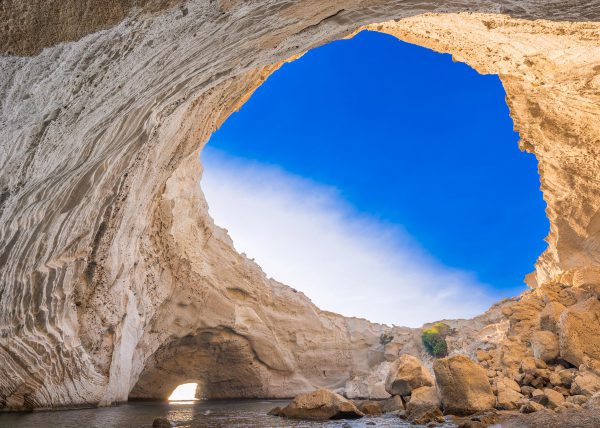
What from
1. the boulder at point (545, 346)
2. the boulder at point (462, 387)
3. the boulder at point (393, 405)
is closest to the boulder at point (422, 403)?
the boulder at point (462, 387)

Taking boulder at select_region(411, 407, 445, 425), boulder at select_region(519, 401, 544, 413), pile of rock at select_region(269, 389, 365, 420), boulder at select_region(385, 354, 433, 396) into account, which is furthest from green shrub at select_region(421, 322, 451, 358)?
boulder at select_region(519, 401, 544, 413)

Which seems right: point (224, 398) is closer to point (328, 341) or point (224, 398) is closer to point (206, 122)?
point (328, 341)

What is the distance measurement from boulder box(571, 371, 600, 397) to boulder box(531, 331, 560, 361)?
1.44 metres

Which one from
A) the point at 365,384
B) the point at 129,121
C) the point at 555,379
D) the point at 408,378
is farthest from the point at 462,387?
the point at 365,384

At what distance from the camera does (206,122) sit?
11.8m

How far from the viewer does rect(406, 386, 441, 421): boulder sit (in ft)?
28.5

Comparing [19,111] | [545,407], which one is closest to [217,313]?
[19,111]

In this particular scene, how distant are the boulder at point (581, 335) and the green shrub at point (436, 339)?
17609 millimetres

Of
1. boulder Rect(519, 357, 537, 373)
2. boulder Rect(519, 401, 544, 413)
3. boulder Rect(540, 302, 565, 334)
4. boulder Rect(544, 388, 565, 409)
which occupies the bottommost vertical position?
boulder Rect(519, 401, 544, 413)

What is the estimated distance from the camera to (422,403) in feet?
30.8

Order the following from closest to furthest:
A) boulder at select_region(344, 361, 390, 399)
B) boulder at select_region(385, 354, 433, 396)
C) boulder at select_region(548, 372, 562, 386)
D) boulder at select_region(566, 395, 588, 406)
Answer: boulder at select_region(566, 395, 588, 406) → boulder at select_region(548, 372, 562, 386) → boulder at select_region(385, 354, 433, 396) → boulder at select_region(344, 361, 390, 399)

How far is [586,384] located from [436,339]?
2016 centimetres

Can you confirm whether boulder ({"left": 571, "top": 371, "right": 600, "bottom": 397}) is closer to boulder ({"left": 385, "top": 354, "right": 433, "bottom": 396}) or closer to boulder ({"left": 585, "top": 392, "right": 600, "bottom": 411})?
boulder ({"left": 585, "top": 392, "right": 600, "bottom": 411})

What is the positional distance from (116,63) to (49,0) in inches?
62.2
